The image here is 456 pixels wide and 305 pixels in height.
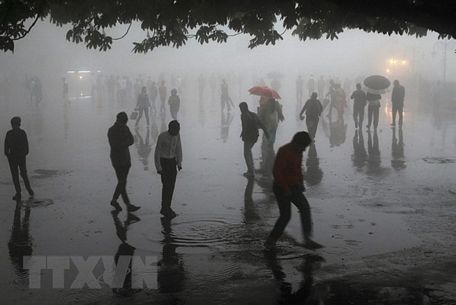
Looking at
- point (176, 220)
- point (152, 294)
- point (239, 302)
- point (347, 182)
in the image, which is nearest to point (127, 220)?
point (176, 220)

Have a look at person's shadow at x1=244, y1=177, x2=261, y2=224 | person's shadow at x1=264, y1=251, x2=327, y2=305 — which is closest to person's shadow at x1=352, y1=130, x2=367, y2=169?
person's shadow at x1=244, y1=177, x2=261, y2=224

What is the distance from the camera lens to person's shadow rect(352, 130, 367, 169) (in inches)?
499

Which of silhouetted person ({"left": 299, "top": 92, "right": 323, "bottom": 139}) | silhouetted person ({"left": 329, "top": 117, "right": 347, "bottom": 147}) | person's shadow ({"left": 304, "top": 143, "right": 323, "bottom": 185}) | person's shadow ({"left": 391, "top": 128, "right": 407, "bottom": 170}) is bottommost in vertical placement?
person's shadow ({"left": 304, "top": 143, "right": 323, "bottom": 185})

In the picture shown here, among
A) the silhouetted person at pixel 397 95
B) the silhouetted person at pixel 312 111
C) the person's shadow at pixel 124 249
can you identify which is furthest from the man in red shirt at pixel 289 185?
the silhouetted person at pixel 397 95

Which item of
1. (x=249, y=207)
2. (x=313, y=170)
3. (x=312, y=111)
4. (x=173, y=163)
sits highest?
(x=312, y=111)

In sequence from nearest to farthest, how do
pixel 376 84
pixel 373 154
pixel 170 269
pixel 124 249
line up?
pixel 170 269, pixel 124 249, pixel 373 154, pixel 376 84

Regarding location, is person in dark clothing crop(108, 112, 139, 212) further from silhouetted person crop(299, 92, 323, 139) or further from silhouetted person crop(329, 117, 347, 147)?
silhouetted person crop(329, 117, 347, 147)

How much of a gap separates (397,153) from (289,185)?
8.11 meters

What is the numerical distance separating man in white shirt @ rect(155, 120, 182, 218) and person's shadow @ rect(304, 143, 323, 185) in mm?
3411

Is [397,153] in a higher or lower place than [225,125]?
lower

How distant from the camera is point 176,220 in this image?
7.96 m

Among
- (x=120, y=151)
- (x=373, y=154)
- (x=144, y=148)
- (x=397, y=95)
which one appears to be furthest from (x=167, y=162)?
(x=397, y=95)

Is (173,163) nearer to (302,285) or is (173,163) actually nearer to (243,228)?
(243,228)

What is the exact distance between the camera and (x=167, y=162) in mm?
8195
